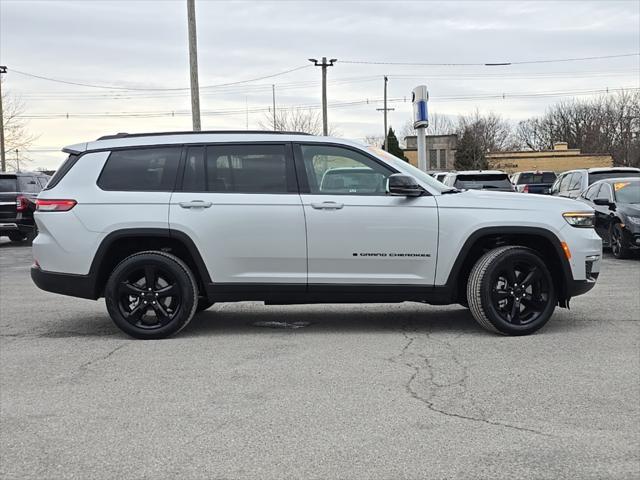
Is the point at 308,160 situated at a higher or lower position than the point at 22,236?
higher

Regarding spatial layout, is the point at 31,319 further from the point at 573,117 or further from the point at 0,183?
the point at 573,117

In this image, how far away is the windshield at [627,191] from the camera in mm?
13216

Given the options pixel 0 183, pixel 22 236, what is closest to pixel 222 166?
→ pixel 0 183

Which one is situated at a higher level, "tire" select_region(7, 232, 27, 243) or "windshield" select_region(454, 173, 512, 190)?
"windshield" select_region(454, 173, 512, 190)

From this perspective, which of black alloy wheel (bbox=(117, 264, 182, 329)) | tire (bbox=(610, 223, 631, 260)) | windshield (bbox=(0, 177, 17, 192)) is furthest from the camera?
windshield (bbox=(0, 177, 17, 192))

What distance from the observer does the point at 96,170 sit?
260 inches

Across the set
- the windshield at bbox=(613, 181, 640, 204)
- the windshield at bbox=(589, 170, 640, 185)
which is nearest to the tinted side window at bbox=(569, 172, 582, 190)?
the windshield at bbox=(589, 170, 640, 185)

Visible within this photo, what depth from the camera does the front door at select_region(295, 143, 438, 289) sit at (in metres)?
6.35

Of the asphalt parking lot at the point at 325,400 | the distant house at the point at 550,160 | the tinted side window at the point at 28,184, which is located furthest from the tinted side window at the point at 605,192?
the distant house at the point at 550,160

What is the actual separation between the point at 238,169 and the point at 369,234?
53.6 inches

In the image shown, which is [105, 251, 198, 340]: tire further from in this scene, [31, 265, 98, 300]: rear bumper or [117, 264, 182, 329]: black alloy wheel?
[31, 265, 98, 300]: rear bumper

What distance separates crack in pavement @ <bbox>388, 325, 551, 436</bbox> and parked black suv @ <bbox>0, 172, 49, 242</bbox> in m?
14.1

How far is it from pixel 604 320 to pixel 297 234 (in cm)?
329

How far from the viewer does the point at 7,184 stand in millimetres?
18000
